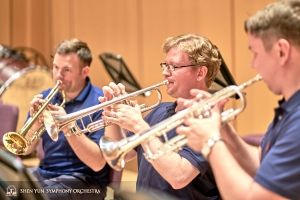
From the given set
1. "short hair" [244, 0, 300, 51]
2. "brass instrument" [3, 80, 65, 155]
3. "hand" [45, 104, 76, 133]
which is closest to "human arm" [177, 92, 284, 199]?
"short hair" [244, 0, 300, 51]

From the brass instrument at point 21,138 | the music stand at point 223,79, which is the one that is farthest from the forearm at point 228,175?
the brass instrument at point 21,138

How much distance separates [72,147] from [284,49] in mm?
1639

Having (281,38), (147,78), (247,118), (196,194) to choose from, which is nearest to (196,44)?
(196,194)

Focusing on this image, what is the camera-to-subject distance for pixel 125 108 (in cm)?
207

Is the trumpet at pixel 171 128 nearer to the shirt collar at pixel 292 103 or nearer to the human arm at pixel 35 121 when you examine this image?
the shirt collar at pixel 292 103

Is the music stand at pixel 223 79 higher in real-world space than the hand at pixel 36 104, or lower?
higher

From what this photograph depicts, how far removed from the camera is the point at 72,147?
2.68 meters

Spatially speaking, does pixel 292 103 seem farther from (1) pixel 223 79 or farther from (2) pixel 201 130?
(1) pixel 223 79

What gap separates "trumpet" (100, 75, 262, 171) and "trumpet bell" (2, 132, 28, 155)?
3.26 ft

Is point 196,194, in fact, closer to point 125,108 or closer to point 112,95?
point 125,108

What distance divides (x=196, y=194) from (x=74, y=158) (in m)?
1.08

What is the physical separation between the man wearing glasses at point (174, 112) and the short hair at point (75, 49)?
2.91 ft

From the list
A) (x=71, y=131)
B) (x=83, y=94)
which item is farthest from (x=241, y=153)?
(x=83, y=94)

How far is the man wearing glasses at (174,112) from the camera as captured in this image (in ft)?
6.49
